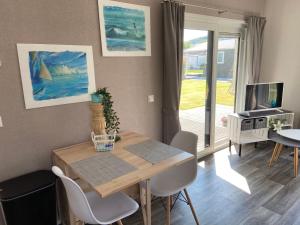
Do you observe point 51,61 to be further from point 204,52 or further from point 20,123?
point 204,52

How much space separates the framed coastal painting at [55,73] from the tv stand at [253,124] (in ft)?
8.02

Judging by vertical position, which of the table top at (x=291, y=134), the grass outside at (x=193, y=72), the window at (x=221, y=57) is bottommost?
the table top at (x=291, y=134)

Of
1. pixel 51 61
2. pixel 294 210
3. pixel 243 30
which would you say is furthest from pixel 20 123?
pixel 243 30

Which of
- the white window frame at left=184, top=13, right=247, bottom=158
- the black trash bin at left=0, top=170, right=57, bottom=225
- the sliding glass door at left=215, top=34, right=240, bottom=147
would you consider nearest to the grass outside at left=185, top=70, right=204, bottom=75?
the white window frame at left=184, top=13, right=247, bottom=158

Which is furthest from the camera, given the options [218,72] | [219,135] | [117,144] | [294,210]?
[219,135]

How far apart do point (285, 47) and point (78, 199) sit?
4200 millimetres

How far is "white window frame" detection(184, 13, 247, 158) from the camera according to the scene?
9.88 feet

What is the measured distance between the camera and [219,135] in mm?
4023

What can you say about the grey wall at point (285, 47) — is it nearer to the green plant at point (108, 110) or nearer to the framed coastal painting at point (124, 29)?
the framed coastal painting at point (124, 29)

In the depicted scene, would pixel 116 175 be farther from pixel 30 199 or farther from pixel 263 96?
pixel 263 96

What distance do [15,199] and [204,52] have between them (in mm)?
2997

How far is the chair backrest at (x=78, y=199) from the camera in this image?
1.34 m

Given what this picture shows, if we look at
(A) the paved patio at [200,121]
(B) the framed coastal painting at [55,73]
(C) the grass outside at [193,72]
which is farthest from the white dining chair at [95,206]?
(C) the grass outside at [193,72]

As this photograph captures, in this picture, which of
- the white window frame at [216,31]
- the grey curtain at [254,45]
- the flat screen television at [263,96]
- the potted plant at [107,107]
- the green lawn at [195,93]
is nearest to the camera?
the potted plant at [107,107]
